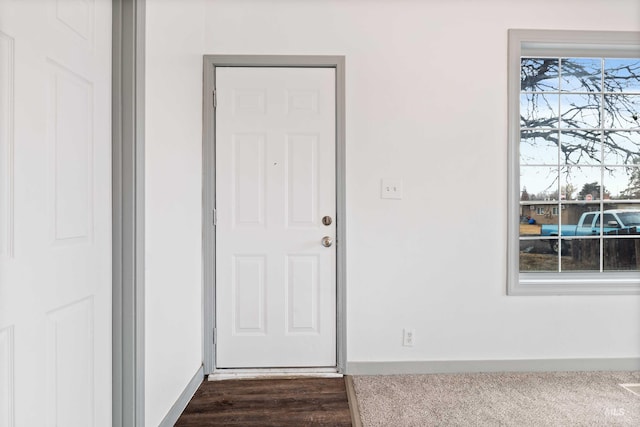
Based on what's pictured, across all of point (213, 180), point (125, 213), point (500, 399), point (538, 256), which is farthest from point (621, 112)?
point (125, 213)

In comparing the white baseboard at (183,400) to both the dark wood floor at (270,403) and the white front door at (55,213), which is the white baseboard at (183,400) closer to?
the dark wood floor at (270,403)

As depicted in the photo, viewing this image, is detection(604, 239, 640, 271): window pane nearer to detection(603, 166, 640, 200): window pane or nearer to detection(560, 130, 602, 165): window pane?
detection(603, 166, 640, 200): window pane

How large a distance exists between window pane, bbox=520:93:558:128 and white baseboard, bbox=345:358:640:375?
1.62m

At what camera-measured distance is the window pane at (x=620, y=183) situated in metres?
2.28

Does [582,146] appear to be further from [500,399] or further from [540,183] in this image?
[500,399]

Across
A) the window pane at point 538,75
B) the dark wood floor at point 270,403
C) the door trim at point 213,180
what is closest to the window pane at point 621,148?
the window pane at point 538,75

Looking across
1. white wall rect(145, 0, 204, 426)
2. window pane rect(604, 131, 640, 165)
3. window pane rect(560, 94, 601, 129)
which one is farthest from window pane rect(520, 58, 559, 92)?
white wall rect(145, 0, 204, 426)

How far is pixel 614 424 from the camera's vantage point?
1.61m

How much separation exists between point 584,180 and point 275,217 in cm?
219

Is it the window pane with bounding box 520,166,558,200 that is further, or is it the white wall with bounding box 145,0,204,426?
the window pane with bounding box 520,166,558,200

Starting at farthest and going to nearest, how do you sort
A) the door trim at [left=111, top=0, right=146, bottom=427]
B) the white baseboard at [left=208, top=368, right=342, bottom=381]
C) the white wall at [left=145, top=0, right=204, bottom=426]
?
the white baseboard at [left=208, top=368, right=342, bottom=381] < the white wall at [left=145, top=0, right=204, bottom=426] < the door trim at [left=111, top=0, right=146, bottom=427]

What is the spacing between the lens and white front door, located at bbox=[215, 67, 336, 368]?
2.11 metres

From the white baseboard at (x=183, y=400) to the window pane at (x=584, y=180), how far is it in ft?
9.16

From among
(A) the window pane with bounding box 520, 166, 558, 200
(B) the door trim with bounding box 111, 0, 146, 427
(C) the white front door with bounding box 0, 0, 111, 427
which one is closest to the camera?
(C) the white front door with bounding box 0, 0, 111, 427
